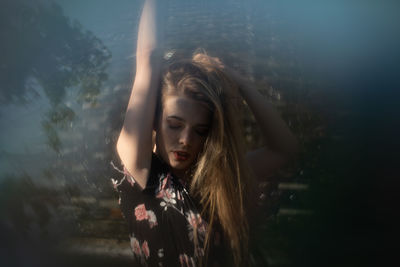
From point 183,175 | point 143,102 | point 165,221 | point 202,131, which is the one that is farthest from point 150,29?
point 165,221

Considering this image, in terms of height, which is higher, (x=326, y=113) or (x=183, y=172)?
(x=326, y=113)

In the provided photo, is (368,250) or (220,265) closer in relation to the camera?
(220,265)

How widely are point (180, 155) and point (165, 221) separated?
18 cm

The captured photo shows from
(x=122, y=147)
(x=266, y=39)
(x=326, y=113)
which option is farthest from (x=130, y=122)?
(x=326, y=113)

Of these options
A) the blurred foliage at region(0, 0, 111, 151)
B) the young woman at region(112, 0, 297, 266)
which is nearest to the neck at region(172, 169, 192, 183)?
the young woman at region(112, 0, 297, 266)

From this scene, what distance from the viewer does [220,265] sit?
105cm

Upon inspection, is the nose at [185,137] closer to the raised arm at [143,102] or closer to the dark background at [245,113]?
the raised arm at [143,102]

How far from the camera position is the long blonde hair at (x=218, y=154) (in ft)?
3.27

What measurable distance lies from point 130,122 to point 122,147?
0.07 metres

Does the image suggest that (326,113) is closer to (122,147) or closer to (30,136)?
(122,147)

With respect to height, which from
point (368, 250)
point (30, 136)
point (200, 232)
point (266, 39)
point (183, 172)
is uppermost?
point (266, 39)

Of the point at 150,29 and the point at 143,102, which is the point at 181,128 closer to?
the point at 143,102

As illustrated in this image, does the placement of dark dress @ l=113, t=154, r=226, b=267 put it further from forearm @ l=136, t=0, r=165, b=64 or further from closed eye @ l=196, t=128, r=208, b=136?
forearm @ l=136, t=0, r=165, b=64

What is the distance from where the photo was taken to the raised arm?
983 millimetres
